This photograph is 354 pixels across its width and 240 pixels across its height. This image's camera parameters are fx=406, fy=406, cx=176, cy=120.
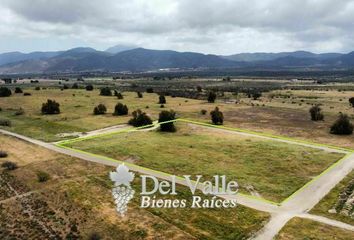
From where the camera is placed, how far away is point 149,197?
39250 millimetres

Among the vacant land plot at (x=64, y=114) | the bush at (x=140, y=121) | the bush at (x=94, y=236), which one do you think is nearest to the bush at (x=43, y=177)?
the bush at (x=94, y=236)

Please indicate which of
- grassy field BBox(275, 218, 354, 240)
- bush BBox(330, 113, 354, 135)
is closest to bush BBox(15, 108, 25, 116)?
bush BBox(330, 113, 354, 135)

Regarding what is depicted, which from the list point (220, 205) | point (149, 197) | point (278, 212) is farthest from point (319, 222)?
point (149, 197)

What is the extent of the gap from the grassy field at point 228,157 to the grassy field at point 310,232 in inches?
201

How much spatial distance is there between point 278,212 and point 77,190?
19.6m

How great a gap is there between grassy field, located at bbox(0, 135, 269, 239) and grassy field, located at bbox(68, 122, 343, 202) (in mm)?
5957

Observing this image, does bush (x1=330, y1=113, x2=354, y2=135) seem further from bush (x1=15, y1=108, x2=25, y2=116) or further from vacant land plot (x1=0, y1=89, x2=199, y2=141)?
bush (x1=15, y1=108, x2=25, y2=116)

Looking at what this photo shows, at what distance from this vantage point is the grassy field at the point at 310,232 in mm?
31109

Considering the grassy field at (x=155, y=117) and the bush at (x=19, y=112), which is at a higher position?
the bush at (x=19, y=112)

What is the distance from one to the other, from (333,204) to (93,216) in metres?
21.8

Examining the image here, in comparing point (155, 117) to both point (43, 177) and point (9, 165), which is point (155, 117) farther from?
point (43, 177)

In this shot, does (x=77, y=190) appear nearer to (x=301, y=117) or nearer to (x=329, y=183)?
(x=329, y=183)

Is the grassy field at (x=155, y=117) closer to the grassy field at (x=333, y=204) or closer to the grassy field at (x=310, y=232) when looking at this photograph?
the grassy field at (x=333, y=204)

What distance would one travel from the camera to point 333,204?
3731cm
